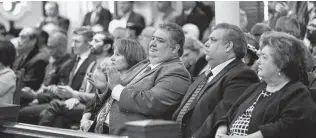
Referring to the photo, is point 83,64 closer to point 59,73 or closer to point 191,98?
point 59,73

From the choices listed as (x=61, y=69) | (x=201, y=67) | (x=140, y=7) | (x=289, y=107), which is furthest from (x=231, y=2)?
(x=140, y=7)

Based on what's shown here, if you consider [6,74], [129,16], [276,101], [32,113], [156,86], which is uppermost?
[276,101]

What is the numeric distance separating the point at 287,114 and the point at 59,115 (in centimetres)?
367

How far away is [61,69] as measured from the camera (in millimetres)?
7754

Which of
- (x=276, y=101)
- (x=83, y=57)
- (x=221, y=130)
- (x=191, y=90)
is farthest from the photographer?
(x=83, y=57)

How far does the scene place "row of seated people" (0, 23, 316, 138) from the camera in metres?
3.59

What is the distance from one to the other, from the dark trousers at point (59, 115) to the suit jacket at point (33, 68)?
1344 millimetres

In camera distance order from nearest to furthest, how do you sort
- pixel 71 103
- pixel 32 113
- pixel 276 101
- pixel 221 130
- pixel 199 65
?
pixel 276 101, pixel 221 130, pixel 71 103, pixel 199 65, pixel 32 113

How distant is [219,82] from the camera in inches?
167

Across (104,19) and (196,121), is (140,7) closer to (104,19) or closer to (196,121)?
(104,19)

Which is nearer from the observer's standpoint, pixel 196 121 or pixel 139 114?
pixel 196 121

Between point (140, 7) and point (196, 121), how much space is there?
24.1 ft

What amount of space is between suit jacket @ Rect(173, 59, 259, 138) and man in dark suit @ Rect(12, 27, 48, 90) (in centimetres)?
404

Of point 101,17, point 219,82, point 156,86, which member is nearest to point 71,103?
point 156,86
